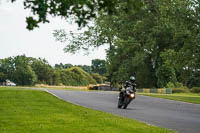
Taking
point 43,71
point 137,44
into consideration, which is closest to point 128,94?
point 137,44

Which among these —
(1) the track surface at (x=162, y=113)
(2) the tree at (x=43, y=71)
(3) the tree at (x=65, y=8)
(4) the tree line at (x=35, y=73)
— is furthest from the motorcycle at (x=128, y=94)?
(2) the tree at (x=43, y=71)

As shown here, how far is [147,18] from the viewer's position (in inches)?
2405

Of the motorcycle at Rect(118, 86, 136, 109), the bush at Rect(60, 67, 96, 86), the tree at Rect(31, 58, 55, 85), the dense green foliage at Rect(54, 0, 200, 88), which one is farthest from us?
the bush at Rect(60, 67, 96, 86)

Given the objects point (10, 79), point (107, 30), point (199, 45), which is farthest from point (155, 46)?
point (10, 79)

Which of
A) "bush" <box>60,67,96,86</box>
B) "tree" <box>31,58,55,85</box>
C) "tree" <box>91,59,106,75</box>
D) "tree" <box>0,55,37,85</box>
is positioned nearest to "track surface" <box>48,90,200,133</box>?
"tree" <box>0,55,37,85</box>

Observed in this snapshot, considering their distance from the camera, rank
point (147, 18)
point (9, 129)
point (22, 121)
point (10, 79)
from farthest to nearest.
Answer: point (10, 79) < point (147, 18) < point (22, 121) < point (9, 129)

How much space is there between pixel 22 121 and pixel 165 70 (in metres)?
50.3

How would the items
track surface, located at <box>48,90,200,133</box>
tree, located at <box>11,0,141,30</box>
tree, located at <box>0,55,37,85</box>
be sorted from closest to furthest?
tree, located at <box>11,0,141,30</box> < track surface, located at <box>48,90,200,133</box> < tree, located at <box>0,55,37,85</box>

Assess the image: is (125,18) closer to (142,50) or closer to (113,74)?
(142,50)

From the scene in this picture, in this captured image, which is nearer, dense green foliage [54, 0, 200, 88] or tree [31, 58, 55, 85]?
dense green foliage [54, 0, 200, 88]

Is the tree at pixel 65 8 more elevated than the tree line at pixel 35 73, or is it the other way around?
the tree line at pixel 35 73

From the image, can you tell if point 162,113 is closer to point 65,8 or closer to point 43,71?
point 65,8

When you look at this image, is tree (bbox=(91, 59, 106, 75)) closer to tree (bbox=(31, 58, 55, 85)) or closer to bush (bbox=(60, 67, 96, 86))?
bush (bbox=(60, 67, 96, 86))

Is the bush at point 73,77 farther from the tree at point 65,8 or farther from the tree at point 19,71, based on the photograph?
the tree at point 65,8
